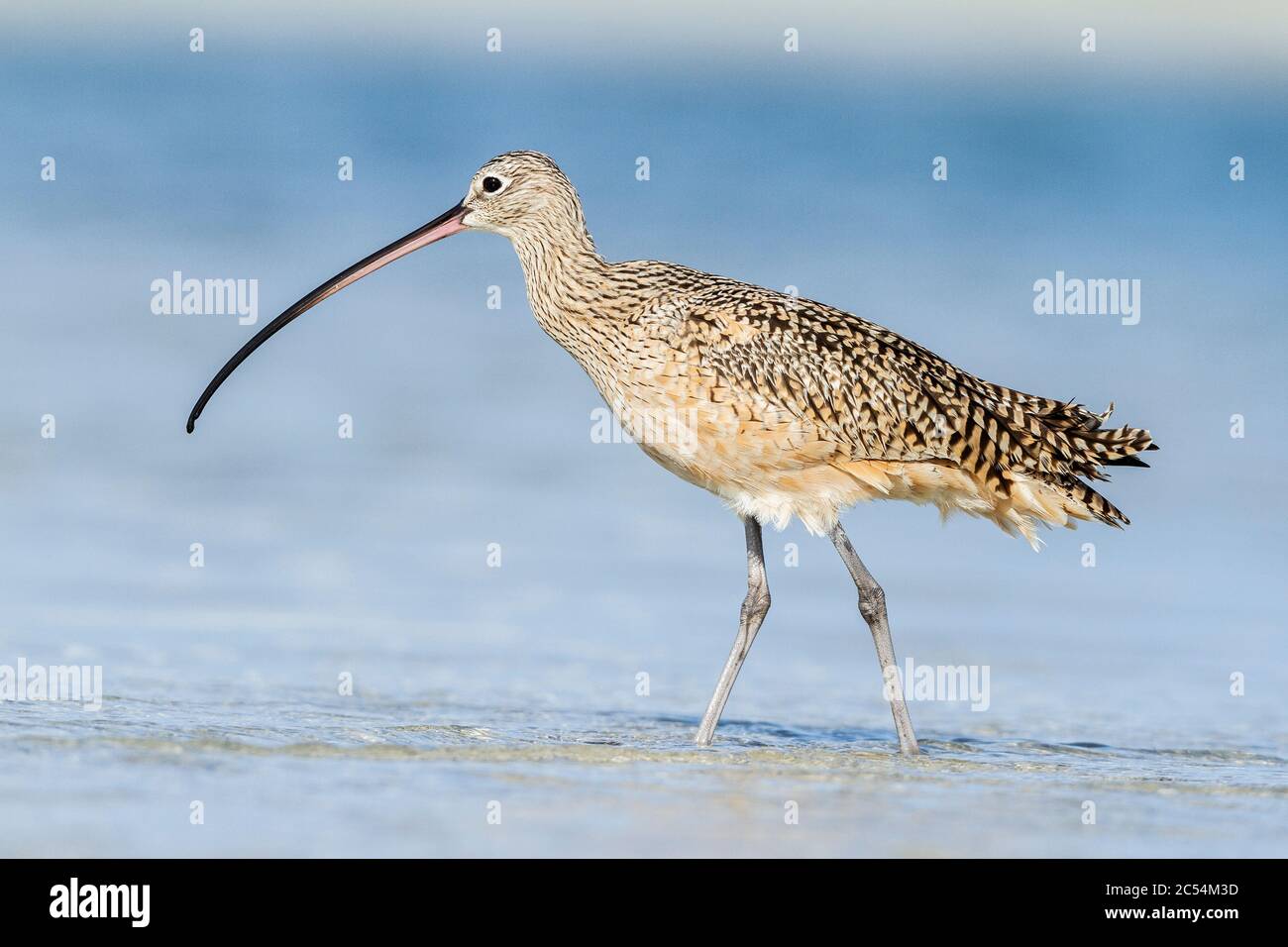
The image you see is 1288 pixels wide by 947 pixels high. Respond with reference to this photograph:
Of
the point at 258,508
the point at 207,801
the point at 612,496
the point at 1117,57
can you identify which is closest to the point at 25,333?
the point at 258,508

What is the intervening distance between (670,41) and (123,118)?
7.79m

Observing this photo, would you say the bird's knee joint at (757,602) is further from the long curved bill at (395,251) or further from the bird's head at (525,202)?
the long curved bill at (395,251)

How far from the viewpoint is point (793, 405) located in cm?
847

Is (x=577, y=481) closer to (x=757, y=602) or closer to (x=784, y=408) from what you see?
(x=757, y=602)

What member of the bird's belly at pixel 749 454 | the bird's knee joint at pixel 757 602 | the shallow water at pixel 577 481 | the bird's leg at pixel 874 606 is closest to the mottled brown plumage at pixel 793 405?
the bird's belly at pixel 749 454

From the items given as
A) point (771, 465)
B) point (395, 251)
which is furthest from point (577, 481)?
A: point (771, 465)

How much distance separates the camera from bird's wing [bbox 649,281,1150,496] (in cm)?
848

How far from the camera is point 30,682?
27.7ft

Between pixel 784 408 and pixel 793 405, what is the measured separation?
0.05 metres

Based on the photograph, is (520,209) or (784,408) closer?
(784,408)

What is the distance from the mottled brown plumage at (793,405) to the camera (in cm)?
844

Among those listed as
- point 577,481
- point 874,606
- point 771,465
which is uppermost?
point 577,481

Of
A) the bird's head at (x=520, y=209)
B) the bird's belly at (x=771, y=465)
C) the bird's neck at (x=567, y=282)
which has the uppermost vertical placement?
the bird's head at (x=520, y=209)

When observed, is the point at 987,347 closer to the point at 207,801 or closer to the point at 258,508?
the point at 258,508
